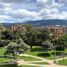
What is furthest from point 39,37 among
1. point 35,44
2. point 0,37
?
point 0,37

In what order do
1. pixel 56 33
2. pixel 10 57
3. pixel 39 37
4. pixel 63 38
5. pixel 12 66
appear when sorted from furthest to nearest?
pixel 56 33 → pixel 39 37 → pixel 63 38 → pixel 10 57 → pixel 12 66

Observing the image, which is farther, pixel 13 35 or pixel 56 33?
pixel 56 33

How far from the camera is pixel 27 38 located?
94312mm

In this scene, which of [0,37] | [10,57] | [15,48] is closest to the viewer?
[15,48]

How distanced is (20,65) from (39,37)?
3967cm

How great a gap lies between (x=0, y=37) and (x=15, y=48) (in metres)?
43.9

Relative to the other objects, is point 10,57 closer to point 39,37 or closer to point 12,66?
point 12,66

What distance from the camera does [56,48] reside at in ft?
274

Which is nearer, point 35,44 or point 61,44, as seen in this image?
point 61,44

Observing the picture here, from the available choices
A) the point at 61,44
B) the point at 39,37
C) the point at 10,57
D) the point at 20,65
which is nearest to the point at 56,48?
the point at 61,44

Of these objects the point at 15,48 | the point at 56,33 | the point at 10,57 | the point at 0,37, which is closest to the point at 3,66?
the point at 15,48

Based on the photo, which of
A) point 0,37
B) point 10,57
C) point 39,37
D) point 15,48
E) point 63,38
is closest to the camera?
point 15,48

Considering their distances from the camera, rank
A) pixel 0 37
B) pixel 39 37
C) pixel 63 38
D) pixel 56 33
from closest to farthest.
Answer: pixel 63 38
pixel 39 37
pixel 0 37
pixel 56 33

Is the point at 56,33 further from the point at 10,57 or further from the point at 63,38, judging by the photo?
the point at 10,57
